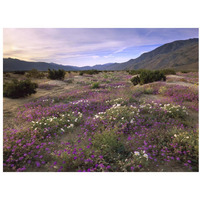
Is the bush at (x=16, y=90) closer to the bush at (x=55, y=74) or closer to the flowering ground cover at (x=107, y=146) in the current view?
the flowering ground cover at (x=107, y=146)

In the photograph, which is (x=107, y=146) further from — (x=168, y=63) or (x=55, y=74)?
(x=168, y=63)

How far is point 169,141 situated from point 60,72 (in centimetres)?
1692

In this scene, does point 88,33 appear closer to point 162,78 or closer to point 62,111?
point 62,111

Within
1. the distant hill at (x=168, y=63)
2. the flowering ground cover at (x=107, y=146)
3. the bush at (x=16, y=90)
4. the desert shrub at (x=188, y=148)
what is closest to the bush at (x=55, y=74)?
the distant hill at (x=168, y=63)

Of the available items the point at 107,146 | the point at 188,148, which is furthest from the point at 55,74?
the point at 188,148

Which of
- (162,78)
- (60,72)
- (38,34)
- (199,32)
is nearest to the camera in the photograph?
(199,32)

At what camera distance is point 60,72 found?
17.9 meters

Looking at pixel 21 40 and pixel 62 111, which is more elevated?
pixel 21 40

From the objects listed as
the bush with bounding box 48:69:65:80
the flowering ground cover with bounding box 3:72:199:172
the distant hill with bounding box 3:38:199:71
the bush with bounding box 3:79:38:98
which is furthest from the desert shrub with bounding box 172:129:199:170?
the bush with bounding box 48:69:65:80

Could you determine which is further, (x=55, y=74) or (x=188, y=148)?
(x=55, y=74)

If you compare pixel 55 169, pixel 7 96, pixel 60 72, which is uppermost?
pixel 60 72

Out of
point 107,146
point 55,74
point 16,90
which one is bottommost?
point 107,146
